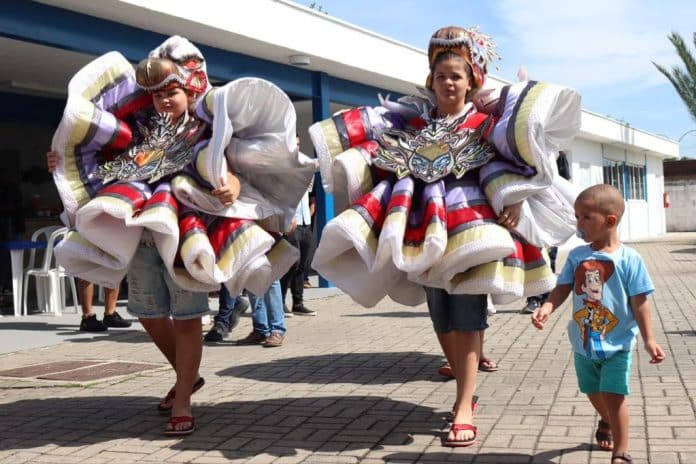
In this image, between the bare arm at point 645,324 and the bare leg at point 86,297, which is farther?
the bare leg at point 86,297

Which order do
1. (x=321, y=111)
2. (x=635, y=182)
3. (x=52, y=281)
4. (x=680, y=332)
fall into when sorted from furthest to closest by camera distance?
(x=635, y=182) < (x=321, y=111) < (x=52, y=281) < (x=680, y=332)

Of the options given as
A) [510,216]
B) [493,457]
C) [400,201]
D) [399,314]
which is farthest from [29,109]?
[493,457]

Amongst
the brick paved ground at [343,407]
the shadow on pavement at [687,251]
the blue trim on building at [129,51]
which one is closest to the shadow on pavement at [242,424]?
the brick paved ground at [343,407]

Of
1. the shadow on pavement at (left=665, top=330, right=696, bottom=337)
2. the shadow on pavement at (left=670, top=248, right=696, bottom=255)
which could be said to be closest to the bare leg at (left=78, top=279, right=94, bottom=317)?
the shadow on pavement at (left=665, top=330, right=696, bottom=337)

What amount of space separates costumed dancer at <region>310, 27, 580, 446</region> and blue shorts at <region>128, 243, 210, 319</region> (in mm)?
775

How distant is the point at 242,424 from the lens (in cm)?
493

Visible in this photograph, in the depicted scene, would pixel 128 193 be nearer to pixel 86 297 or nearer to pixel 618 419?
pixel 618 419

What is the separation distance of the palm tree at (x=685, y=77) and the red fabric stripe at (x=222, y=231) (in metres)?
30.4

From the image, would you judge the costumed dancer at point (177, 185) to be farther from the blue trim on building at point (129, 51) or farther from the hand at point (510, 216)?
the blue trim on building at point (129, 51)

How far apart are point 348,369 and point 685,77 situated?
2908 cm

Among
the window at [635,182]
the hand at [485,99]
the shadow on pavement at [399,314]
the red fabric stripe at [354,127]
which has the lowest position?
the shadow on pavement at [399,314]

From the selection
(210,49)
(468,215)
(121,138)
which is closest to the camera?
(468,215)

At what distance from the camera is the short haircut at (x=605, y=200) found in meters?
3.83

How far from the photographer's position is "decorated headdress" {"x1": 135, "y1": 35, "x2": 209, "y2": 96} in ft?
15.5
